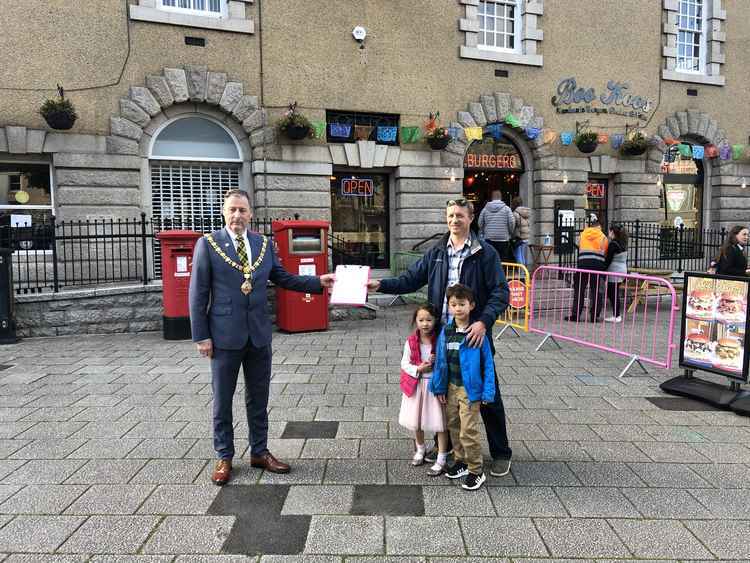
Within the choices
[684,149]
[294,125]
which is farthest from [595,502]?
[684,149]

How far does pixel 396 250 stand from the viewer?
13.7 meters

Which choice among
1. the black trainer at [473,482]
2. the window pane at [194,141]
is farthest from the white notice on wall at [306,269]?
the black trainer at [473,482]

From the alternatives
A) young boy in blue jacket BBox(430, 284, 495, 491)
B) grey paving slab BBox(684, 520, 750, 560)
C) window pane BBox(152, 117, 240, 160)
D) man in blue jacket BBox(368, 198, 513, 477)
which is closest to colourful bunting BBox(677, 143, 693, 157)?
window pane BBox(152, 117, 240, 160)

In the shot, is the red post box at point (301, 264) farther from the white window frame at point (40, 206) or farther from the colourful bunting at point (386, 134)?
the white window frame at point (40, 206)

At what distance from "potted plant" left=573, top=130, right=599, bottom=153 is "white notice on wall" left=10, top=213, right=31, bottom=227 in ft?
41.1

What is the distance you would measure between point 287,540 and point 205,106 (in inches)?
418

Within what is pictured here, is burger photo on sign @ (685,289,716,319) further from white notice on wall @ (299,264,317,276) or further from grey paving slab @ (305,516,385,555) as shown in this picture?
white notice on wall @ (299,264,317,276)

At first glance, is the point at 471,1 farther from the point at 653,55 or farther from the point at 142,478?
the point at 142,478

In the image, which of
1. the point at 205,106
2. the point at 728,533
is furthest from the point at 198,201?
the point at 728,533

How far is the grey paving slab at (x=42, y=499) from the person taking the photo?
359 cm

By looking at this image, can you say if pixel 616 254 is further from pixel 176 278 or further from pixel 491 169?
pixel 176 278

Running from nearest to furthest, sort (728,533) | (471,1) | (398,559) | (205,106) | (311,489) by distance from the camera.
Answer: (398,559), (728,533), (311,489), (205,106), (471,1)

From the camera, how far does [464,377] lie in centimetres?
381

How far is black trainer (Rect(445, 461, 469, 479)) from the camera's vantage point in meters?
4.02
